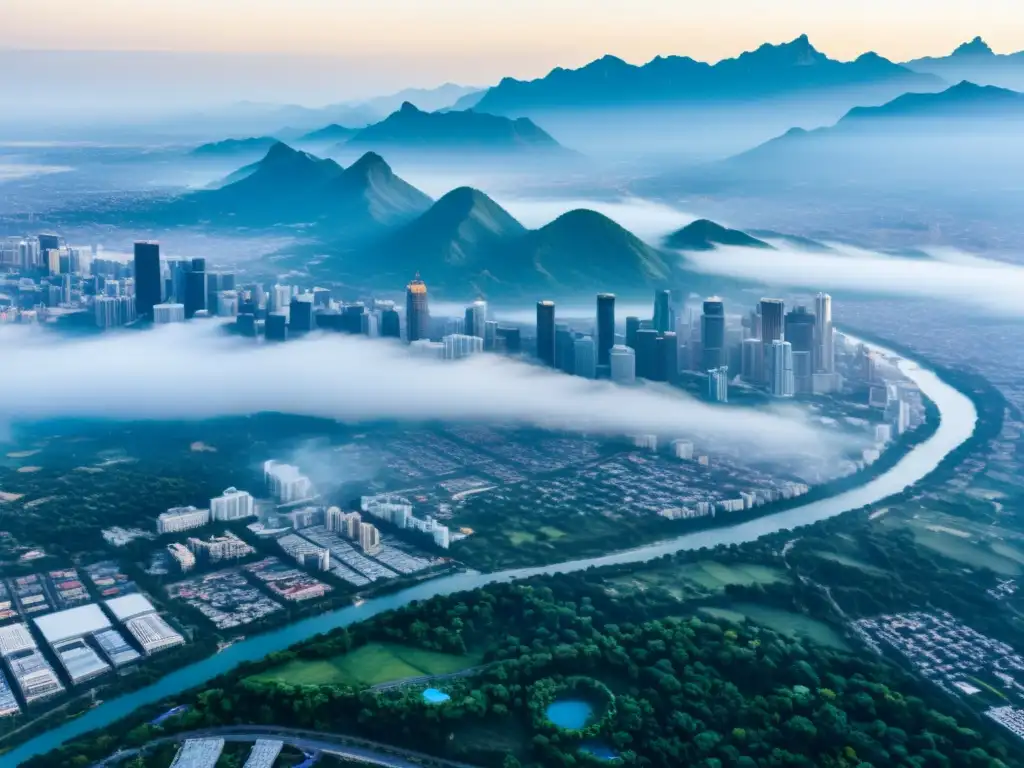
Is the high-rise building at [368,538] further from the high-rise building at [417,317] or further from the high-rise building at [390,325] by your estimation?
the high-rise building at [390,325]

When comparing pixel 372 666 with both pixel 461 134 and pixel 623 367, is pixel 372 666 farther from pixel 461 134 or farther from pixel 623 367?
pixel 461 134

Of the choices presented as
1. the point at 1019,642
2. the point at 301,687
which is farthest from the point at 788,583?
the point at 301,687

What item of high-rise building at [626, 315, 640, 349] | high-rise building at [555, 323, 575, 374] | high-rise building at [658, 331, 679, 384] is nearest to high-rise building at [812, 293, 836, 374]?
high-rise building at [658, 331, 679, 384]

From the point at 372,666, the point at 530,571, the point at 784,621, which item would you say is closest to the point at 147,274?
the point at 530,571

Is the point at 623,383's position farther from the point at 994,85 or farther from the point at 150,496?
the point at 994,85

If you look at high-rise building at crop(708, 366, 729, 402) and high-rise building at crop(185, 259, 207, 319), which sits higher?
high-rise building at crop(185, 259, 207, 319)

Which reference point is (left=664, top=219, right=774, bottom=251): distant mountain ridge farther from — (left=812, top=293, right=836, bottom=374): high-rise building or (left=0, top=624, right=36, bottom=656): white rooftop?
(left=0, top=624, right=36, bottom=656): white rooftop
